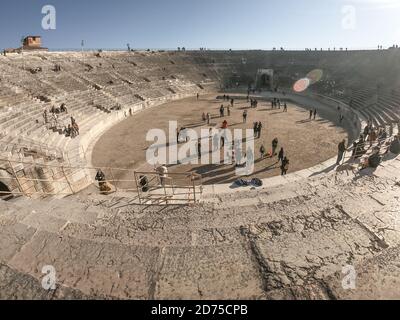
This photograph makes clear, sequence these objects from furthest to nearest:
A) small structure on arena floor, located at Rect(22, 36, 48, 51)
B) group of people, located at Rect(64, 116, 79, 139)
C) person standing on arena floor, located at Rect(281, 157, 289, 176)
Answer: small structure on arena floor, located at Rect(22, 36, 48, 51) → group of people, located at Rect(64, 116, 79, 139) → person standing on arena floor, located at Rect(281, 157, 289, 176)

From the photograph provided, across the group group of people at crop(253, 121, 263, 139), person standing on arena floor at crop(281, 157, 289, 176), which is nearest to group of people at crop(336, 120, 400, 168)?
person standing on arena floor at crop(281, 157, 289, 176)

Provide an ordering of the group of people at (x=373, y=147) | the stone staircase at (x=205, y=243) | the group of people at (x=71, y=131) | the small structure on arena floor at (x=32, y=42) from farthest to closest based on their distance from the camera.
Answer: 1. the small structure on arena floor at (x=32, y=42)
2. the group of people at (x=71, y=131)
3. the group of people at (x=373, y=147)
4. the stone staircase at (x=205, y=243)

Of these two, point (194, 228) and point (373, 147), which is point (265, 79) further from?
point (194, 228)

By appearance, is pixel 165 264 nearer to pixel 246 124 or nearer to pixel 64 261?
pixel 64 261

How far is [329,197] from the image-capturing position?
7973mm

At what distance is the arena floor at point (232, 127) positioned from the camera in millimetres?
15406

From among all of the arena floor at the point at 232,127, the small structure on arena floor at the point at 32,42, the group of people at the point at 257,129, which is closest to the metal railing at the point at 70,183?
the arena floor at the point at 232,127

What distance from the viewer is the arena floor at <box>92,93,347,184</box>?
1541 cm

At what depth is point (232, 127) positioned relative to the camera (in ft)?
78.8

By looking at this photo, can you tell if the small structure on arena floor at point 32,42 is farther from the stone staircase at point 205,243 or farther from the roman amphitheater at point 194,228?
the stone staircase at point 205,243

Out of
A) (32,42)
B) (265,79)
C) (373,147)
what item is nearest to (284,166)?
(373,147)

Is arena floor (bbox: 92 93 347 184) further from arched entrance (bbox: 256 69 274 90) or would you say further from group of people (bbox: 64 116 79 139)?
arched entrance (bbox: 256 69 274 90)

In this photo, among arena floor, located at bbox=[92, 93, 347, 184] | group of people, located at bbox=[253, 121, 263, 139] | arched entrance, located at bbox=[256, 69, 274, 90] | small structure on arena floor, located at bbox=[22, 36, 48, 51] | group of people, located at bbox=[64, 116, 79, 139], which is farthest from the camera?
arched entrance, located at bbox=[256, 69, 274, 90]

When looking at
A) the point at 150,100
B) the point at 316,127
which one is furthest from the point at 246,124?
the point at 150,100
